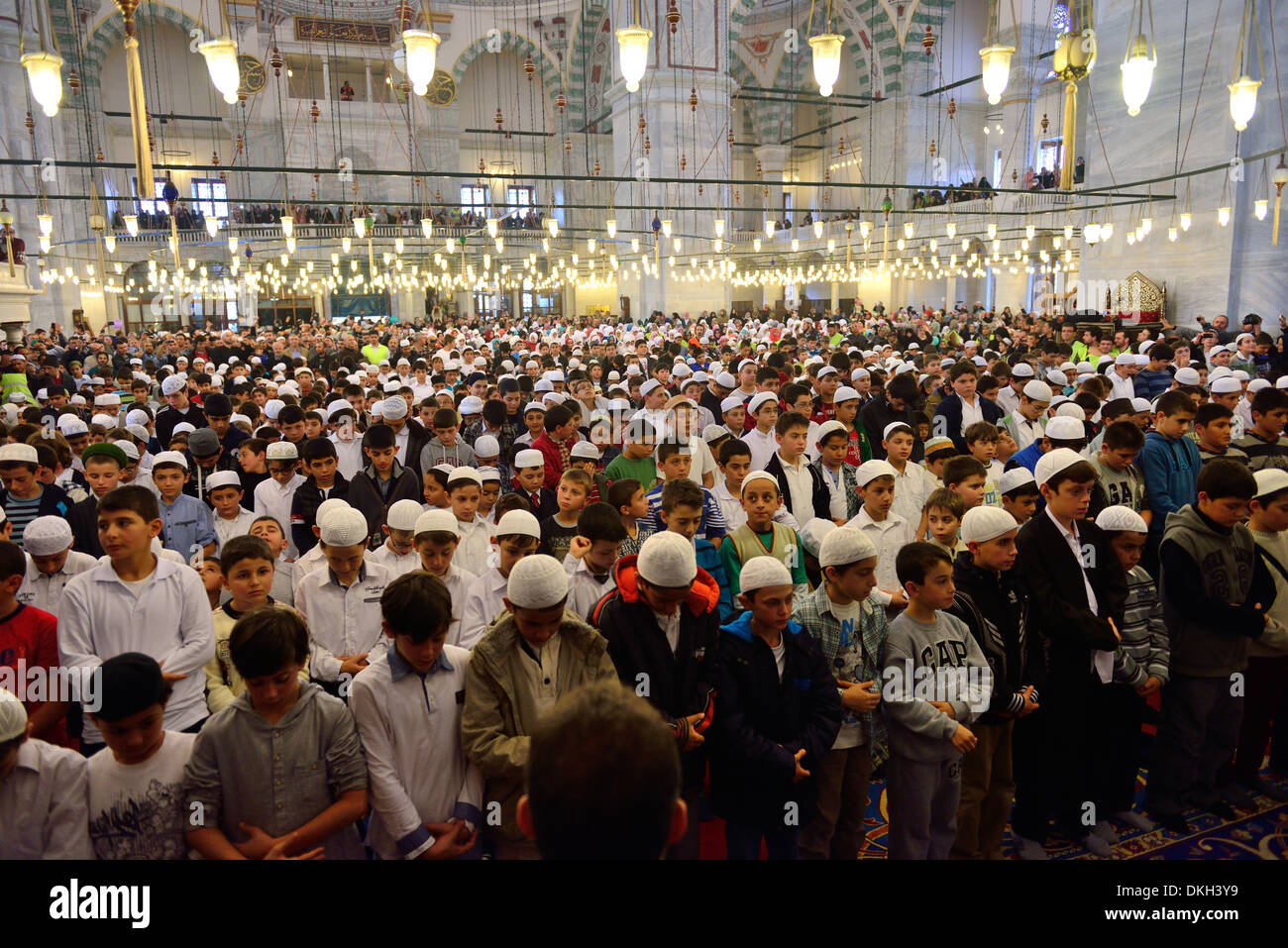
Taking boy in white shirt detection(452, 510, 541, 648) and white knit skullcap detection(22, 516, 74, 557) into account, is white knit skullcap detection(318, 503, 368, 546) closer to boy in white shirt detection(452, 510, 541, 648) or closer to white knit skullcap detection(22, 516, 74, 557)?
boy in white shirt detection(452, 510, 541, 648)

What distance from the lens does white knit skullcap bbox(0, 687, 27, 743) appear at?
214 cm

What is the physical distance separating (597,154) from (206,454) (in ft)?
118

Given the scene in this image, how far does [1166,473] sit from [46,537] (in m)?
5.85

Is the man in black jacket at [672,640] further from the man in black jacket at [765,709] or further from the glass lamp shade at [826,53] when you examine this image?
the glass lamp shade at [826,53]

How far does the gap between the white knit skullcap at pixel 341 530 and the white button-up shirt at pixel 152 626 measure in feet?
1.62

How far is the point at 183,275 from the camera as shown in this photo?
95.5 feet

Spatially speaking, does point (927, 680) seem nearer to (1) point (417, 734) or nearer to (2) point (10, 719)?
(1) point (417, 734)

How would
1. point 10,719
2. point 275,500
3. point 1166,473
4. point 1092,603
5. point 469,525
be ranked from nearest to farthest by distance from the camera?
point 10,719 < point 1092,603 < point 469,525 < point 1166,473 < point 275,500

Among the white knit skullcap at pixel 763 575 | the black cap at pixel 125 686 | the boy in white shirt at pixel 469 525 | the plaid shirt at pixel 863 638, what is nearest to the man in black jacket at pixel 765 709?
the white knit skullcap at pixel 763 575

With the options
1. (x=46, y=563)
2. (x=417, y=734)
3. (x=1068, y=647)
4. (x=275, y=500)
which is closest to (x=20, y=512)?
(x=275, y=500)

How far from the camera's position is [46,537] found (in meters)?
3.50

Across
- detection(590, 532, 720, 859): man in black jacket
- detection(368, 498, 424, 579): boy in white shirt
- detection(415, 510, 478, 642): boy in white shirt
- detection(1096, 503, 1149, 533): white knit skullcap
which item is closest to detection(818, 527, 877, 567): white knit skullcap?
detection(590, 532, 720, 859): man in black jacket

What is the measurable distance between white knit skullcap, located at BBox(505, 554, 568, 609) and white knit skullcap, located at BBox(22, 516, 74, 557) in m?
2.26

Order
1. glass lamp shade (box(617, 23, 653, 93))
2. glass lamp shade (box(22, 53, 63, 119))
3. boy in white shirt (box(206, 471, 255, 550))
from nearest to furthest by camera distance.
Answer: boy in white shirt (box(206, 471, 255, 550)), glass lamp shade (box(22, 53, 63, 119)), glass lamp shade (box(617, 23, 653, 93))
